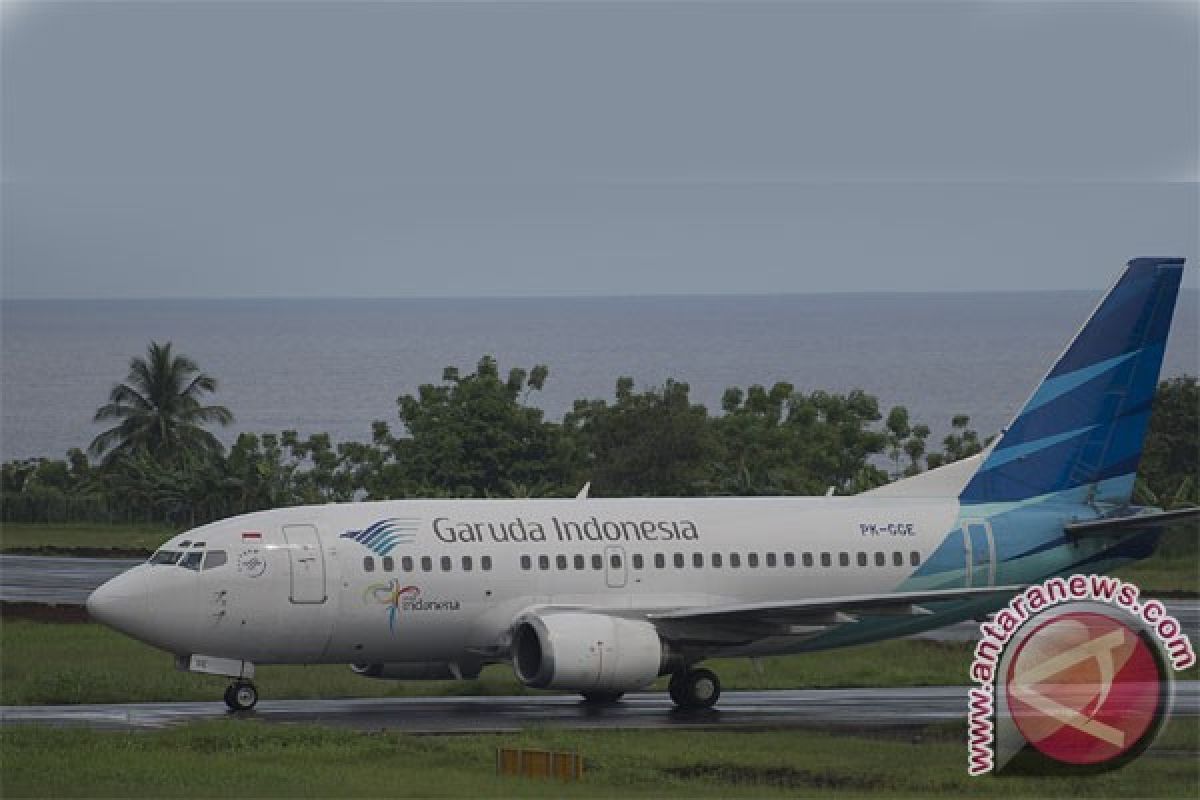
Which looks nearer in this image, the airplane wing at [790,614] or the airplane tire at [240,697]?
the airplane tire at [240,697]

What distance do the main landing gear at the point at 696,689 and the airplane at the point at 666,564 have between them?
3 cm

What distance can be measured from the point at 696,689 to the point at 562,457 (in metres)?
42.1

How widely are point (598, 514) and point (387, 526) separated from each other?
12.8 ft

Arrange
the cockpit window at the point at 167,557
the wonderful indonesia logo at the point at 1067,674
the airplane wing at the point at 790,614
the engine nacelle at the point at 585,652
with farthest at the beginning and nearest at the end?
1. the cockpit window at the point at 167,557
2. the airplane wing at the point at 790,614
3. the engine nacelle at the point at 585,652
4. the wonderful indonesia logo at the point at 1067,674

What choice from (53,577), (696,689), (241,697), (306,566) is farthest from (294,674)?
(53,577)

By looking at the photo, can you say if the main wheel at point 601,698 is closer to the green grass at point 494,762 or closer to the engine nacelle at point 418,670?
the engine nacelle at point 418,670

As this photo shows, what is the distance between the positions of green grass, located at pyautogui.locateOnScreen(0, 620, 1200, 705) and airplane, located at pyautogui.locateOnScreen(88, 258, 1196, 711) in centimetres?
214

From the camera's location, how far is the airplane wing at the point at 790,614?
37375mm

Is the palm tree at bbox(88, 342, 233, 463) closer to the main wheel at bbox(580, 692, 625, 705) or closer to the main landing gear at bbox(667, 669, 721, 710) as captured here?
the main wheel at bbox(580, 692, 625, 705)

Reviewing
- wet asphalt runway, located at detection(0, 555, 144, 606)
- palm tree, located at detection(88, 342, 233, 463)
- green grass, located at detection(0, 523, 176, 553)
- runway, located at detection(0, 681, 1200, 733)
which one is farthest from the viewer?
palm tree, located at detection(88, 342, 233, 463)

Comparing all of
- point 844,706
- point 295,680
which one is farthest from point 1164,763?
point 295,680

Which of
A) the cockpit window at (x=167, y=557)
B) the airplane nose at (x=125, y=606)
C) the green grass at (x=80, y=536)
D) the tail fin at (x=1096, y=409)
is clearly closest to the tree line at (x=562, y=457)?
the green grass at (x=80, y=536)

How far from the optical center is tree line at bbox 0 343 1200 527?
260ft

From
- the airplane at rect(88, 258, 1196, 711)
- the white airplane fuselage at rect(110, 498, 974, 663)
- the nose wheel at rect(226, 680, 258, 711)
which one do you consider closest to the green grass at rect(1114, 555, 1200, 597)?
the airplane at rect(88, 258, 1196, 711)
